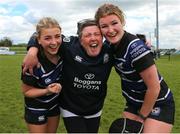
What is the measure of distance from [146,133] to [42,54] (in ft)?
5.49

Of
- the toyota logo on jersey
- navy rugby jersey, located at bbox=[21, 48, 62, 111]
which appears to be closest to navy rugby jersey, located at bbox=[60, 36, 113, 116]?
the toyota logo on jersey

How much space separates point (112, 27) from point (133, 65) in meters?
0.52

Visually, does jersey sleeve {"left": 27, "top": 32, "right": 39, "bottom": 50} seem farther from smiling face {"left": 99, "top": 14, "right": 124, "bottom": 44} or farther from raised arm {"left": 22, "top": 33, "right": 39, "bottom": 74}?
smiling face {"left": 99, "top": 14, "right": 124, "bottom": 44}

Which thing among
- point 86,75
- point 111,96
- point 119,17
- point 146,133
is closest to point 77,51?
point 86,75

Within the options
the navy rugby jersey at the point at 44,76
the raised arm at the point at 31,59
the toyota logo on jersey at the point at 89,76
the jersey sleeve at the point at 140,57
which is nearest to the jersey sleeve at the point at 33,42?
the raised arm at the point at 31,59

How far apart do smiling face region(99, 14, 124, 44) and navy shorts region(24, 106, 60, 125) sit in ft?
4.39

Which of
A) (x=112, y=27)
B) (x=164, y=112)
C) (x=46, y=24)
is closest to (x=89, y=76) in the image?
(x=112, y=27)

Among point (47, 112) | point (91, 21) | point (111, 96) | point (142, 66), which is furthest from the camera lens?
point (111, 96)

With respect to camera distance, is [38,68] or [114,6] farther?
[38,68]

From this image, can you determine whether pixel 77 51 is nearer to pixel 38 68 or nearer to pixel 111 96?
pixel 38 68

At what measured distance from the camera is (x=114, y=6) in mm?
5277

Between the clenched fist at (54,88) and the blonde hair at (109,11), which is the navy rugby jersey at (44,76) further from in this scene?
the blonde hair at (109,11)

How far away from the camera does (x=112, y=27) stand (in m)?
5.25

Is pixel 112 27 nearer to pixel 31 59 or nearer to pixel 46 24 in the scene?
pixel 46 24
